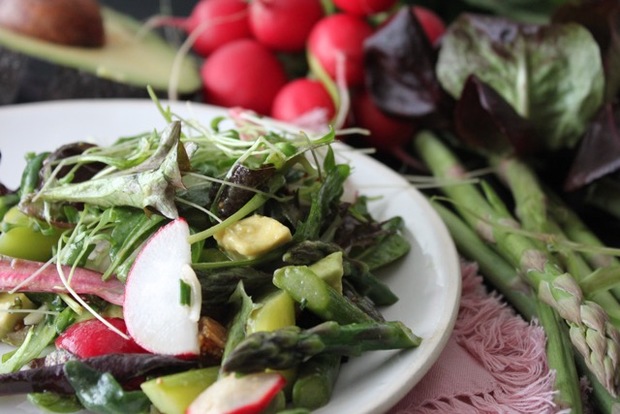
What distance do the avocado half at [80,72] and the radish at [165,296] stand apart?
1.36 metres

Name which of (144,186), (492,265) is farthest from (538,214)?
(144,186)

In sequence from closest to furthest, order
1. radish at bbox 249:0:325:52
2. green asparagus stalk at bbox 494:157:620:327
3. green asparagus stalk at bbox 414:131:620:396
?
green asparagus stalk at bbox 414:131:620:396 < green asparagus stalk at bbox 494:157:620:327 < radish at bbox 249:0:325:52

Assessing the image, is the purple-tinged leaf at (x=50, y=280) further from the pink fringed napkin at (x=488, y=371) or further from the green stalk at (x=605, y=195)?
the green stalk at (x=605, y=195)

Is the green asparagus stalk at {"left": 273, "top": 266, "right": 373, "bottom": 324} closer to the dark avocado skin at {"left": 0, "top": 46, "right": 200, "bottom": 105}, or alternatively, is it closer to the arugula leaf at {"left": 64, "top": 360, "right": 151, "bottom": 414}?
the arugula leaf at {"left": 64, "top": 360, "right": 151, "bottom": 414}

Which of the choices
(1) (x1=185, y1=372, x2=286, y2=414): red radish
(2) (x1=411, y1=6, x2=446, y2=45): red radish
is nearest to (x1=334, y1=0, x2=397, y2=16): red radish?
(2) (x1=411, y1=6, x2=446, y2=45): red radish

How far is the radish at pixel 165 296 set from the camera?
1290mm

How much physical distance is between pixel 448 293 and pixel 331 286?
0.90 feet

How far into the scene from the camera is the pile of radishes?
2.56m

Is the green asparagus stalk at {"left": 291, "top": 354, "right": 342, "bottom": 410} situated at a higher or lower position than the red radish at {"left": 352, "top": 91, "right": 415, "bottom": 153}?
higher

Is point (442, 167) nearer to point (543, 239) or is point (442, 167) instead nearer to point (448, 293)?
point (543, 239)

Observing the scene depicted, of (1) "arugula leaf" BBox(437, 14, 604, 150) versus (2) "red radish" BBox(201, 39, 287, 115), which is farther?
(2) "red radish" BBox(201, 39, 287, 115)

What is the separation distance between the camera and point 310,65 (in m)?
2.75

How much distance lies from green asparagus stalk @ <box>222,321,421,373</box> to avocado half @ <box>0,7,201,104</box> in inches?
60.6

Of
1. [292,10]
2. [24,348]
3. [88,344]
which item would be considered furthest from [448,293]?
[292,10]
